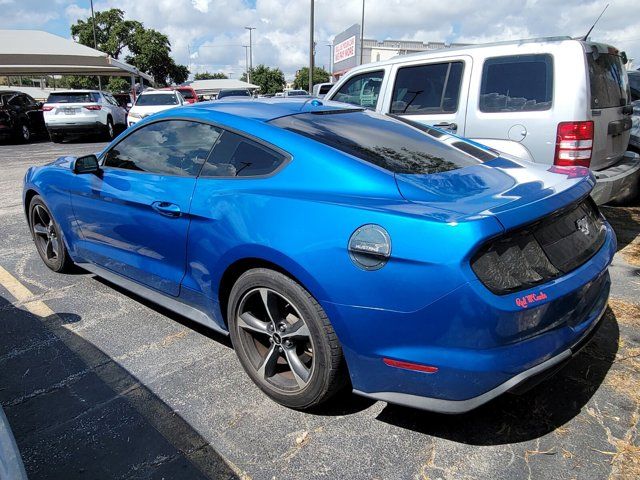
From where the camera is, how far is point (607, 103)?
4.58 meters

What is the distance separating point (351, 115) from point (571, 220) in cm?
150

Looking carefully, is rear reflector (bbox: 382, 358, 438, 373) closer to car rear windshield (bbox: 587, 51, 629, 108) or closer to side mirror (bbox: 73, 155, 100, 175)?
side mirror (bbox: 73, 155, 100, 175)

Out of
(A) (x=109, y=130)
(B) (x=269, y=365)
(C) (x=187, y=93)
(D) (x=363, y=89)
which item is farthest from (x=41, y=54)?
(B) (x=269, y=365)

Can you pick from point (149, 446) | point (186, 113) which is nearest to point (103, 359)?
point (149, 446)

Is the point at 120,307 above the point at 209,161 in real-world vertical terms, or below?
below

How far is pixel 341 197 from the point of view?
227 centimetres

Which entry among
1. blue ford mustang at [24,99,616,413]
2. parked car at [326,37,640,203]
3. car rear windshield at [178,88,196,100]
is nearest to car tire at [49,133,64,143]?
car rear windshield at [178,88,196,100]

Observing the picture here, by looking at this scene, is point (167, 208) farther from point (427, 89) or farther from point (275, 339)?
point (427, 89)

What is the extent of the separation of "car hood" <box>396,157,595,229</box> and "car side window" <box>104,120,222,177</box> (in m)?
1.26

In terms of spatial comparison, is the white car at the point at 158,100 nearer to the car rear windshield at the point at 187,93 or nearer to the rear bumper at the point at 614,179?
the car rear windshield at the point at 187,93

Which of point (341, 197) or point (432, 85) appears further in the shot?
point (432, 85)

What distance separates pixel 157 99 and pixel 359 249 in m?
16.6

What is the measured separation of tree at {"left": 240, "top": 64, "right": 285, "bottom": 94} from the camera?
257 ft

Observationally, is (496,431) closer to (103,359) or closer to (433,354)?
(433,354)
